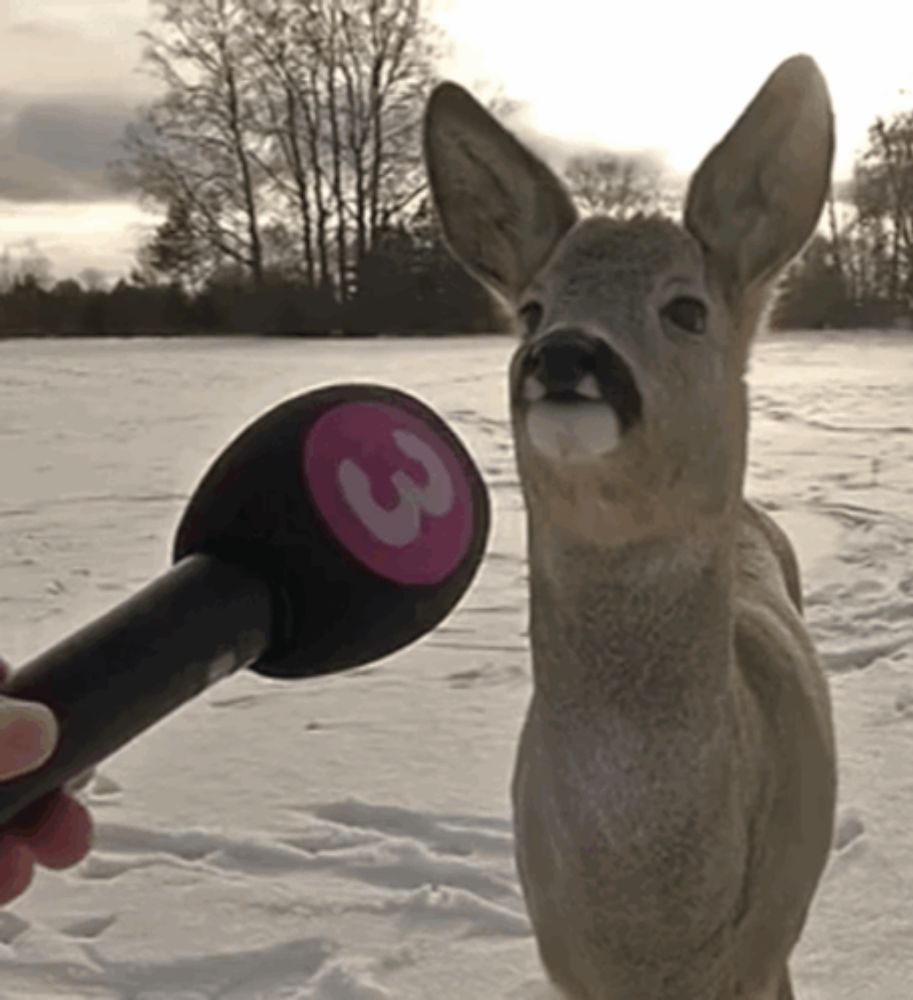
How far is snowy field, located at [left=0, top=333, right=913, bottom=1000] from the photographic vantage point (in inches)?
125

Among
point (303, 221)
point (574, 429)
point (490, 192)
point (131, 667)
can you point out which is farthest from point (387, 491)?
point (303, 221)

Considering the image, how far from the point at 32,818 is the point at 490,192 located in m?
1.11

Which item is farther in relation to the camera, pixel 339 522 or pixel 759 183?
pixel 759 183

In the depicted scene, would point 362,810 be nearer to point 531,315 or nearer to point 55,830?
point 531,315

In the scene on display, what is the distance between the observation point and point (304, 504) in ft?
5.13

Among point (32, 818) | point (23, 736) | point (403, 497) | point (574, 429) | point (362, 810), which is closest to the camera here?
point (23, 736)

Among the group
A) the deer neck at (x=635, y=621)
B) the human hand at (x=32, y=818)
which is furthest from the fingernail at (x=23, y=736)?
the deer neck at (x=635, y=621)

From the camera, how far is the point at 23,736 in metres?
1.28

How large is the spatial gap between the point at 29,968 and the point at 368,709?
179 centimetres

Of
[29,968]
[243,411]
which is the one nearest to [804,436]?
[243,411]

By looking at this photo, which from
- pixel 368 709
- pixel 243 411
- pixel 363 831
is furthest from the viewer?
pixel 243 411

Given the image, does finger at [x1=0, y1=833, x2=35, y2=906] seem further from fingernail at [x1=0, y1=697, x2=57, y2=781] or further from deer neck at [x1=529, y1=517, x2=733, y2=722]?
deer neck at [x1=529, y1=517, x2=733, y2=722]

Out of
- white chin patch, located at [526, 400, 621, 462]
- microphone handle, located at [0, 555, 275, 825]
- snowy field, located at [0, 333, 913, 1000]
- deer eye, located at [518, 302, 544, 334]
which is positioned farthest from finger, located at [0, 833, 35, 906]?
snowy field, located at [0, 333, 913, 1000]

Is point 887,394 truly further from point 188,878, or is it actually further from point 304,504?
point 304,504
